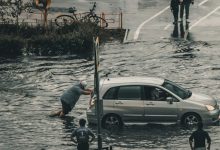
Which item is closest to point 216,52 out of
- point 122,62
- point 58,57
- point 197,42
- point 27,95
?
point 197,42

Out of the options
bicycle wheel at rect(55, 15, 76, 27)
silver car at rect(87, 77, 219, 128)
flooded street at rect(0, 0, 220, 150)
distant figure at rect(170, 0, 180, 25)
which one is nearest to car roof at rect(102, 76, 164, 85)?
silver car at rect(87, 77, 219, 128)

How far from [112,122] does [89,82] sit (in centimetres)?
629

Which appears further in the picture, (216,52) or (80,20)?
(80,20)

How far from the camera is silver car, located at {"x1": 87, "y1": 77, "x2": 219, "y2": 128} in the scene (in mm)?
23828

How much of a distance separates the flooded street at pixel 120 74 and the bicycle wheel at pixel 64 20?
8.59 feet

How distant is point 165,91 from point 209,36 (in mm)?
14303

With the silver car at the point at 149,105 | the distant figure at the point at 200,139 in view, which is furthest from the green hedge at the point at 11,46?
the distant figure at the point at 200,139

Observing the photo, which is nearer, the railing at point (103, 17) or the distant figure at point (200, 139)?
the distant figure at point (200, 139)

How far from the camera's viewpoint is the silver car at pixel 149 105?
78.2 feet

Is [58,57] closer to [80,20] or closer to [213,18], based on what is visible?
[80,20]

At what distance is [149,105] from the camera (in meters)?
24.0

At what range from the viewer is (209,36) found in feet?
124

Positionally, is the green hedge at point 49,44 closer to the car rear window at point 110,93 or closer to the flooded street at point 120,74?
the flooded street at point 120,74

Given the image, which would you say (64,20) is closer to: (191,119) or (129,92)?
(129,92)
